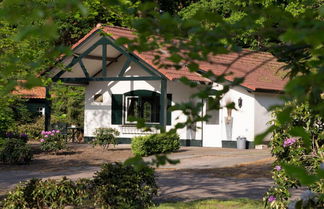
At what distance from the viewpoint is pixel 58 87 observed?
29.6 feet

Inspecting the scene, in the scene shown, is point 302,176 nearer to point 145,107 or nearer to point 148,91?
point 148,91

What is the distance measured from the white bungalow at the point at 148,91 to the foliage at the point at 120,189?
1304cm

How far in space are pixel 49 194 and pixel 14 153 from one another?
385 inches

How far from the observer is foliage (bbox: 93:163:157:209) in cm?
867

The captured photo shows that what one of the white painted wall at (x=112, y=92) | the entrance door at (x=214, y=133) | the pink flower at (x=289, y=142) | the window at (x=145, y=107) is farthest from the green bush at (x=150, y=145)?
the pink flower at (x=289, y=142)

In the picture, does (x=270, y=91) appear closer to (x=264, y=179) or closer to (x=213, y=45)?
(x=264, y=179)

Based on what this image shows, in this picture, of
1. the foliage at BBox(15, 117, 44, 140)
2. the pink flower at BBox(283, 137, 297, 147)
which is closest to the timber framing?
the foliage at BBox(15, 117, 44, 140)

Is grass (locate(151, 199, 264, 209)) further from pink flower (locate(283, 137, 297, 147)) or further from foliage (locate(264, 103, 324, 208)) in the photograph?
pink flower (locate(283, 137, 297, 147))

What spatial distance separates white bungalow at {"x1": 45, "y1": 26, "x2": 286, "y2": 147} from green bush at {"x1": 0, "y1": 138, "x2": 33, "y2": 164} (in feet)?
16.9

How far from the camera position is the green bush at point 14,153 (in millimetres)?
18469

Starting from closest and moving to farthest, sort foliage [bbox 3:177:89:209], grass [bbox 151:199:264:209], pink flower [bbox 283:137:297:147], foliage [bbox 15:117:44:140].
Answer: pink flower [bbox 283:137:297:147] < foliage [bbox 3:177:89:209] < grass [bbox 151:199:264:209] < foliage [bbox 15:117:44:140]

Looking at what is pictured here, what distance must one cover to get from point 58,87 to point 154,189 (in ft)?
7.07

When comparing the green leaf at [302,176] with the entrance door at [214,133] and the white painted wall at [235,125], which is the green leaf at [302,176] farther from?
the entrance door at [214,133]

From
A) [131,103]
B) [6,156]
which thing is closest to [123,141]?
[131,103]
